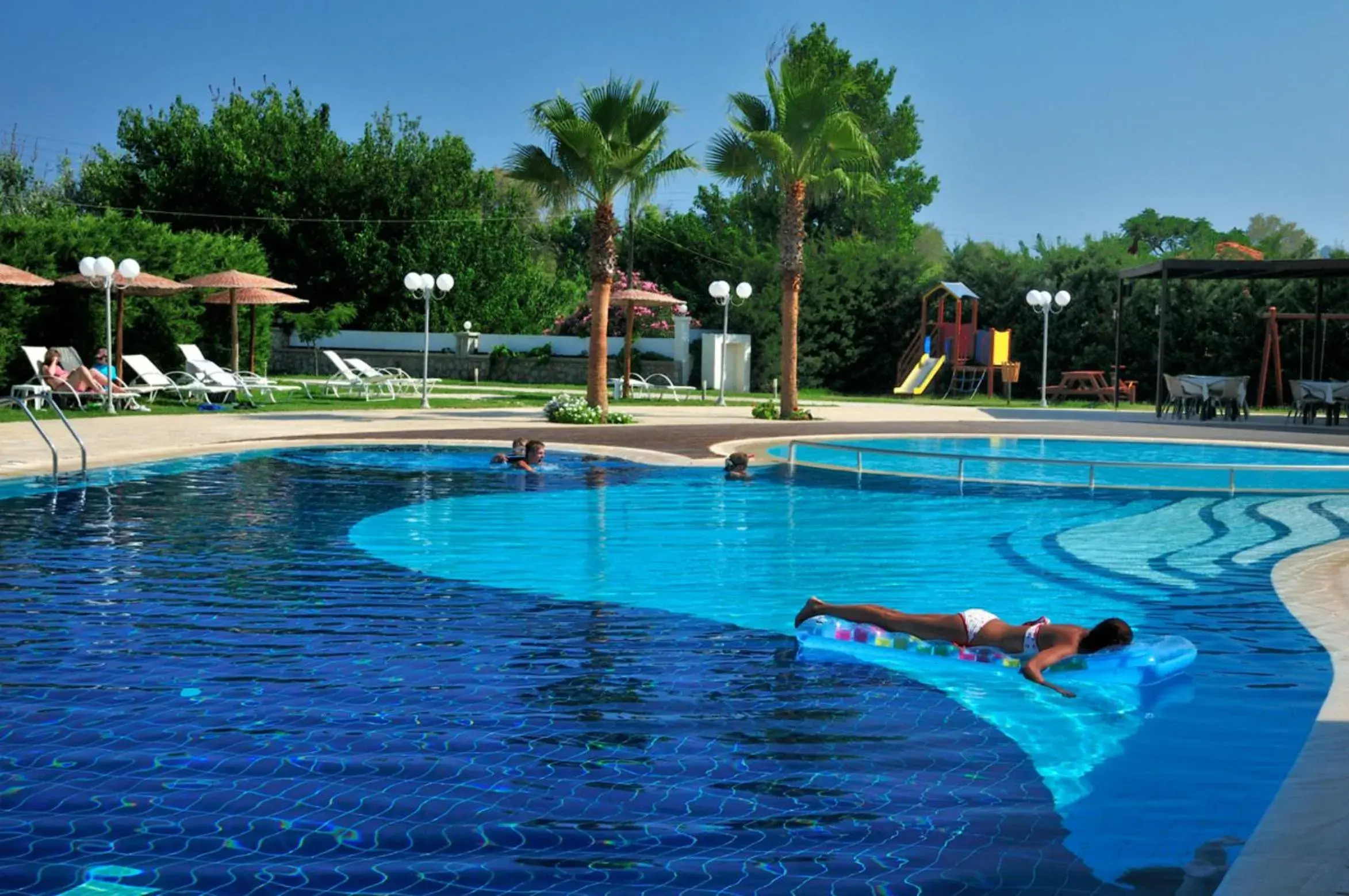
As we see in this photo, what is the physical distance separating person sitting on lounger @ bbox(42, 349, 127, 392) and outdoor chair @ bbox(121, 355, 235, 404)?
1.28 metres

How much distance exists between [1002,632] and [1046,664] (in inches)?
19.0

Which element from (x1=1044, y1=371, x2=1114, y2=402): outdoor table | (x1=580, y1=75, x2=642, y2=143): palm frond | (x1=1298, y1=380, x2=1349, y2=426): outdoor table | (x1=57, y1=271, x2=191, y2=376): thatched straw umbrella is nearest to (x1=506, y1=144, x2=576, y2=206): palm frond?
(x1=580, y1=75, x2=642, y2=143): palm frond

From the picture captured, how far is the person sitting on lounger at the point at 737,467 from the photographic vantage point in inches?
573

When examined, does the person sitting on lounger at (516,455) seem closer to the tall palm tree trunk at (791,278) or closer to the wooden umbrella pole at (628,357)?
the tall palm tree trunk at (791,278)

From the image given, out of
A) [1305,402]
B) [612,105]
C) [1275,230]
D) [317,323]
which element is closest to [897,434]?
[612,105]

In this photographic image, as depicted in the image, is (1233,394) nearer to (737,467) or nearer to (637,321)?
(737,467)

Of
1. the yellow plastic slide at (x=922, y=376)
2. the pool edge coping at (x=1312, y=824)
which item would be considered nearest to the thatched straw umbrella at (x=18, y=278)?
the pool edge coping at (x=1312, y=824)

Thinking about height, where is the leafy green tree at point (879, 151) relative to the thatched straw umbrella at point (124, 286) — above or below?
above

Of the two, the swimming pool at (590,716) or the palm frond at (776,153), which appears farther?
the palm frond at (776,153)

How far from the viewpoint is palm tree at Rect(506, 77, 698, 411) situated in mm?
21469

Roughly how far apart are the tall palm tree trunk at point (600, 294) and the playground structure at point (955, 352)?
14.8 m

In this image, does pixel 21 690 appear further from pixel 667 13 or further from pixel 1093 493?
pixel 667 13

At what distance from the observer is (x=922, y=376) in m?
35.8

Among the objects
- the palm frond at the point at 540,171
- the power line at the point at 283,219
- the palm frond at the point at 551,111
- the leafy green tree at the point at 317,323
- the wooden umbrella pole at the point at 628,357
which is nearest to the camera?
the palm frond at the point at 551,111
